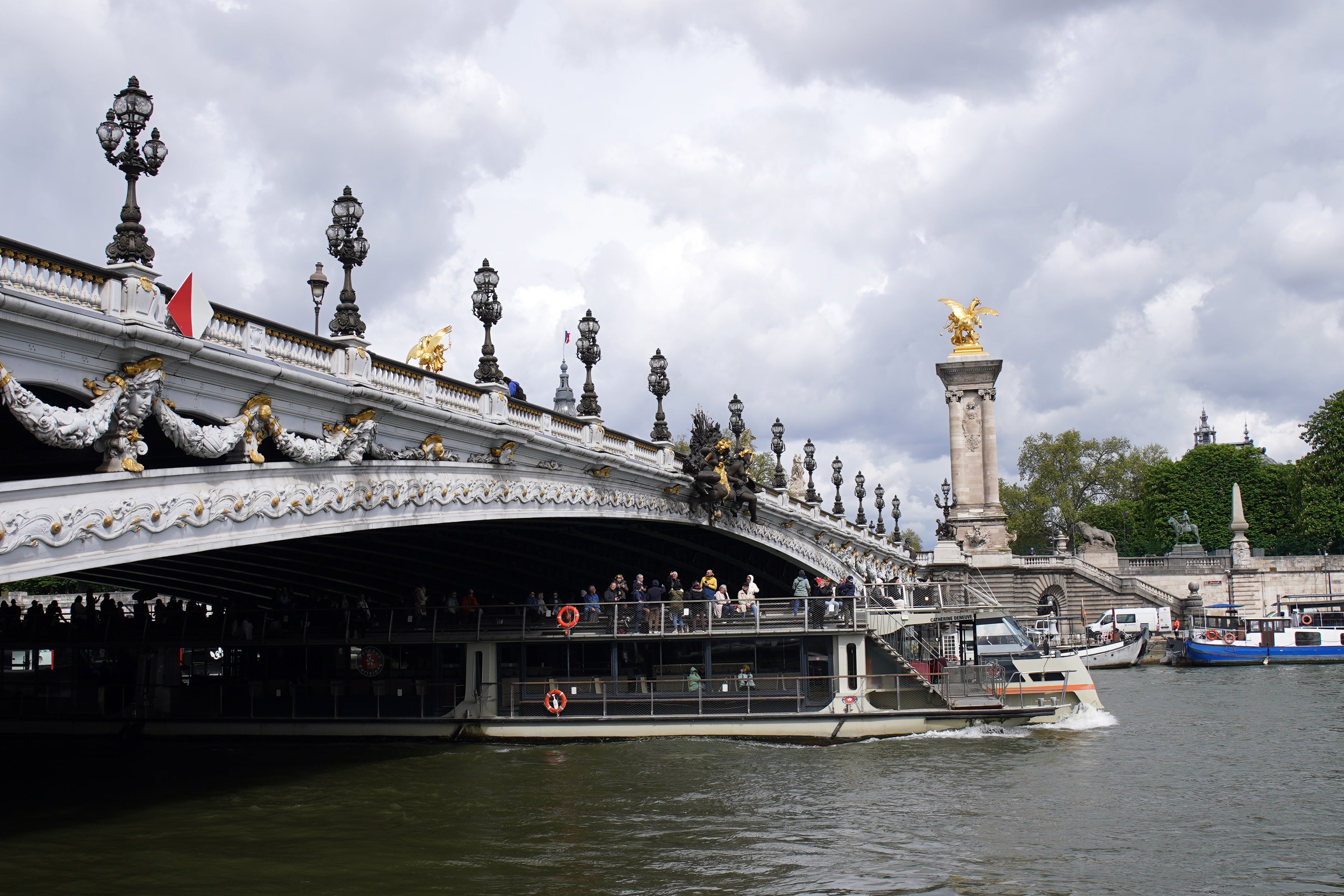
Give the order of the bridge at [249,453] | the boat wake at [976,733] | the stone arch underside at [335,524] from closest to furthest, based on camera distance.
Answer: the bridge at [249,453], the stone arch underside at [335,524], the boat wake at [976,733]

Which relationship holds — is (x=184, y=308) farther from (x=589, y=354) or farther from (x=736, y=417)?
(x=736, y=417)

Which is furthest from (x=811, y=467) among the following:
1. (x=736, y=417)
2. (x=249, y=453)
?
(x=249, y=453)

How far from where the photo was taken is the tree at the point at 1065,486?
12300cm

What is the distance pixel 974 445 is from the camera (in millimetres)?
90500

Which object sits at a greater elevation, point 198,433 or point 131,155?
point 131,155

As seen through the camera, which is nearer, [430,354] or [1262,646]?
[430,354]

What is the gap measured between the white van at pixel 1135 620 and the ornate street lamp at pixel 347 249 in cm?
6552

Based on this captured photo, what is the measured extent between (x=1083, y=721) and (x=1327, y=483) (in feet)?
233

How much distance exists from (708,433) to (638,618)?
9.87 m

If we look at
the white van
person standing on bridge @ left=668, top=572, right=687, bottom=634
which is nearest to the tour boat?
the white van

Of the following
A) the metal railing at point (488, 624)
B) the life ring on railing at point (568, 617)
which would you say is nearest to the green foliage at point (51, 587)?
the metal railing at point (488, 624)

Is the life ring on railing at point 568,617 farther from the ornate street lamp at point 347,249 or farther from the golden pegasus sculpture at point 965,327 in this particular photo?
the golden pegasus sculpture at point 965,327

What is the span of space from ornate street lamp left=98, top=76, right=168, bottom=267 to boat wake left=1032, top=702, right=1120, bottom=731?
25470 mm

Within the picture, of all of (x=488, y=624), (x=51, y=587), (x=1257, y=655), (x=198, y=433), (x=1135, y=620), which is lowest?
(x=1257, y=655)
